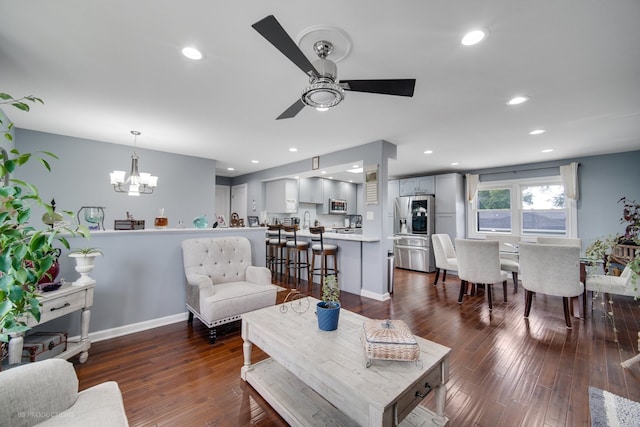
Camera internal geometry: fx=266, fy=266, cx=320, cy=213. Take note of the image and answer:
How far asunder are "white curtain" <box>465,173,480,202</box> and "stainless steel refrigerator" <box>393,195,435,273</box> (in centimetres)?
84

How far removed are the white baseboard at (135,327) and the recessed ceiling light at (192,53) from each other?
107 inches

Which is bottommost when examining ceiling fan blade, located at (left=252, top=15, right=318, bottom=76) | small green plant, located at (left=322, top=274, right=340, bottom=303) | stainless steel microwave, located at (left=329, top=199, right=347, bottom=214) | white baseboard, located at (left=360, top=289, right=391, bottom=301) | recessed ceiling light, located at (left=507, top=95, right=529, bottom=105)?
white baseboard, located at (left=360, top=289, right=391, bottom=301)

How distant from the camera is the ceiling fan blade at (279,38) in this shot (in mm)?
1312

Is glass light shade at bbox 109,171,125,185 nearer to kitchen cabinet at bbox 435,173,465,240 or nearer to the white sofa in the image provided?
the white sofa

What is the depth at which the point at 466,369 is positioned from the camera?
222 cm

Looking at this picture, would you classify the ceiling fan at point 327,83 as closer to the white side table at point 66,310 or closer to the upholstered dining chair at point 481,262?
the white side table at point 66,310

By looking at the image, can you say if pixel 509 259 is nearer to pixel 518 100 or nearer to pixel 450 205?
pixel 450 205

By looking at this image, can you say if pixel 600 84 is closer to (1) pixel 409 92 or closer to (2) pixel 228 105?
(1) pixel 409 92

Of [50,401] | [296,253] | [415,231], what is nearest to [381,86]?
[50,401]

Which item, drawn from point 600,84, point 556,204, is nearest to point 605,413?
point 600,84

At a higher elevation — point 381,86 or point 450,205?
point 381,86

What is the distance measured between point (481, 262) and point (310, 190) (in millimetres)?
4677

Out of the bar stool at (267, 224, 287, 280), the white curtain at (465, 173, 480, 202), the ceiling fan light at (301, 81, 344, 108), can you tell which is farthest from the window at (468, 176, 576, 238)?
the ceiling fan light at (301, 81, 344, 108)

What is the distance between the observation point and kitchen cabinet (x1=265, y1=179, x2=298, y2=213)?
6.73m
